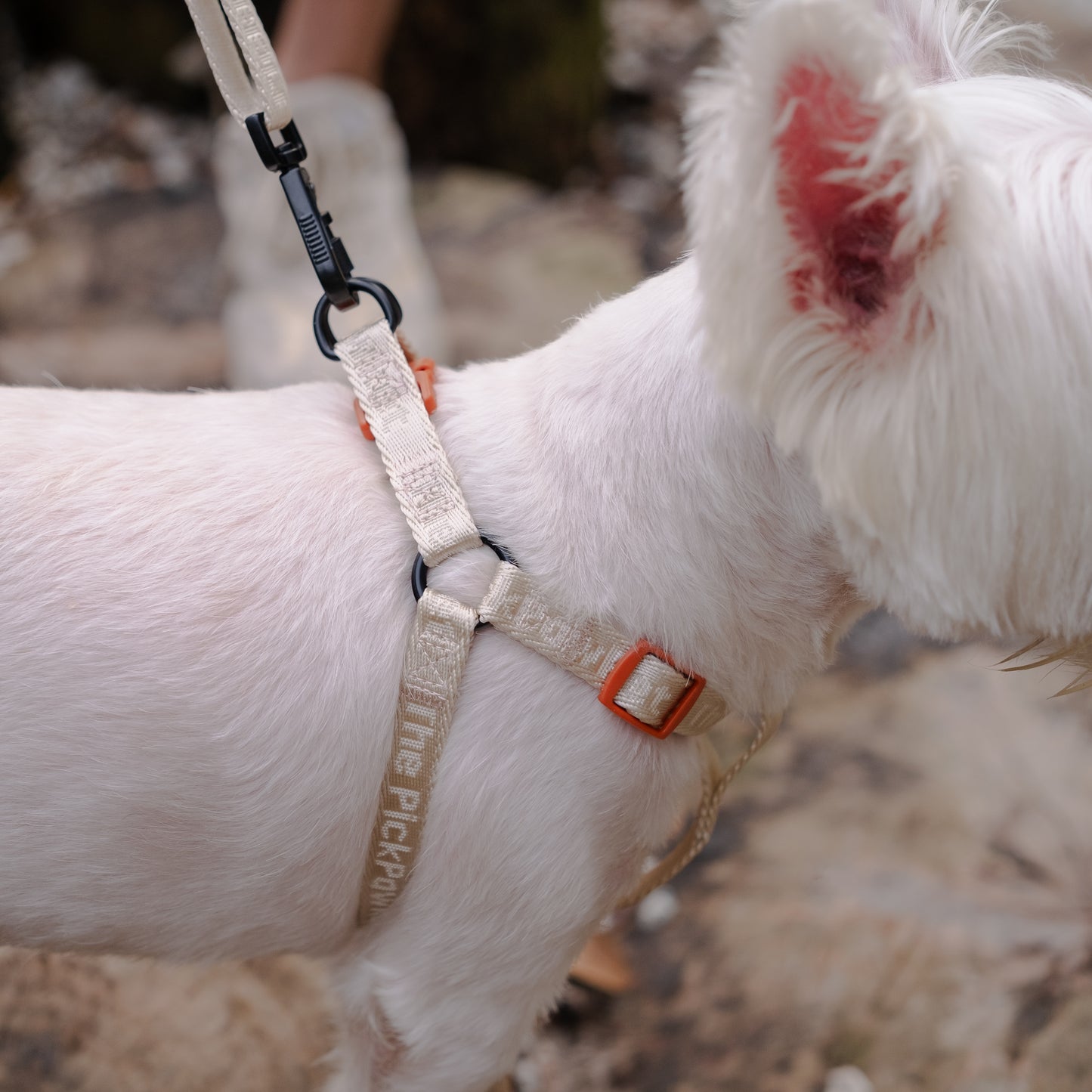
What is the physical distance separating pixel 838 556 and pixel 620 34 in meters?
4.20

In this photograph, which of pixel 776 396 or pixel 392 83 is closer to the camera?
pixel 776 396

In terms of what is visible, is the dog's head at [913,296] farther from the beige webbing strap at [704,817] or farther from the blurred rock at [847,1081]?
the blurred rock at [847,1081]

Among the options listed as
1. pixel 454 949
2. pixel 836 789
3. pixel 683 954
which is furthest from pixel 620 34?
pixel 454 949

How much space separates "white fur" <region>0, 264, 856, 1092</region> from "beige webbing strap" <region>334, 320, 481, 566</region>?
0.11 feet

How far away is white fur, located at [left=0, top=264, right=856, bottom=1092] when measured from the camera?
89cm

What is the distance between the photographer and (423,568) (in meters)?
0.92

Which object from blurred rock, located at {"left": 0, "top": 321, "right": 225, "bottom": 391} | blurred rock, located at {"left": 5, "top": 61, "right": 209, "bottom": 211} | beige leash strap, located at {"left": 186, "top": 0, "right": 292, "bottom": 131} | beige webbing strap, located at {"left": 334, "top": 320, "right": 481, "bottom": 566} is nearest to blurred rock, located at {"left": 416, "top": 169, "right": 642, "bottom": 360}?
blurred rock, located at {"left": 0, "top": 321, "right": 225, "bottom": 391}

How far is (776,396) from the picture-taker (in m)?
A: 0.77

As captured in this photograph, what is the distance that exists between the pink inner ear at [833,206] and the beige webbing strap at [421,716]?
399 mm

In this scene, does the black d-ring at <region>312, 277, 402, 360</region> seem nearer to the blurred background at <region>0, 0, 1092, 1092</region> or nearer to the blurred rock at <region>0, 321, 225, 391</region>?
the blurred background at <region>0, 0, 1092, 1092</region>

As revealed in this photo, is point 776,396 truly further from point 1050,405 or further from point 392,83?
point 392,83

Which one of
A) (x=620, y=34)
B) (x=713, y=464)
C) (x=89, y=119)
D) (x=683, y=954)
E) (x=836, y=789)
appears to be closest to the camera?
(x=713, y=464)

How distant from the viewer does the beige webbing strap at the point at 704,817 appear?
112 cm

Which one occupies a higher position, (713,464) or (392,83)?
(713,464)
